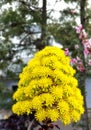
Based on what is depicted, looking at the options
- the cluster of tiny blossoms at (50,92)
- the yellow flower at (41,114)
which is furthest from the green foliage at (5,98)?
the yellow flower at (41,114)

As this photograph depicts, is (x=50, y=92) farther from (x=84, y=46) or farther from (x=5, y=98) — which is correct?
(x=5, y=98)

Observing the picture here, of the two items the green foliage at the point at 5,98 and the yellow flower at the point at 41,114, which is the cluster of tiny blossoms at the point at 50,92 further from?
the green foliage at the point at 5,98

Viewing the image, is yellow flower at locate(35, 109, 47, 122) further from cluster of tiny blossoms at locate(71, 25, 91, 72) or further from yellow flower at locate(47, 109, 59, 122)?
cluster of tiny blossoms at locate(71, 25, 91, 72)

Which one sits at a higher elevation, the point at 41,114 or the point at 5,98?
the point at 41,114

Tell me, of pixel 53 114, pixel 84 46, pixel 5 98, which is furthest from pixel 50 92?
pixel 5 98

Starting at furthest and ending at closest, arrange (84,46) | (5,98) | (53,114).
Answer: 1. (5,98)
2. (84,46)
3. (53,114)

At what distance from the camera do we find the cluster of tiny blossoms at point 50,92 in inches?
150

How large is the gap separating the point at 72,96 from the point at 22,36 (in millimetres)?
3877

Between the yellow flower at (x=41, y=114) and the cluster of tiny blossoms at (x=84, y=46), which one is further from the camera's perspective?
the cluster of tiny blossoms at (x=84, y=46)

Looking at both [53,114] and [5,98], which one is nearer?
[53,114]

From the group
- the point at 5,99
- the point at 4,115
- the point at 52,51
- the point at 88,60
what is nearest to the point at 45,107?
the point at 52,51

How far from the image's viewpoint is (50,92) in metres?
3.83

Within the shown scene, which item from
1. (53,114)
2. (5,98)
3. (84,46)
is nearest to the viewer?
(53,114)

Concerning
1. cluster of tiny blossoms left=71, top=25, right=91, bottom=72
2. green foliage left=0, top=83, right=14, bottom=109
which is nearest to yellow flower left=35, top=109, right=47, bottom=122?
cluster of tiny blossoms left=71, top=25, right=91, bottom=72
